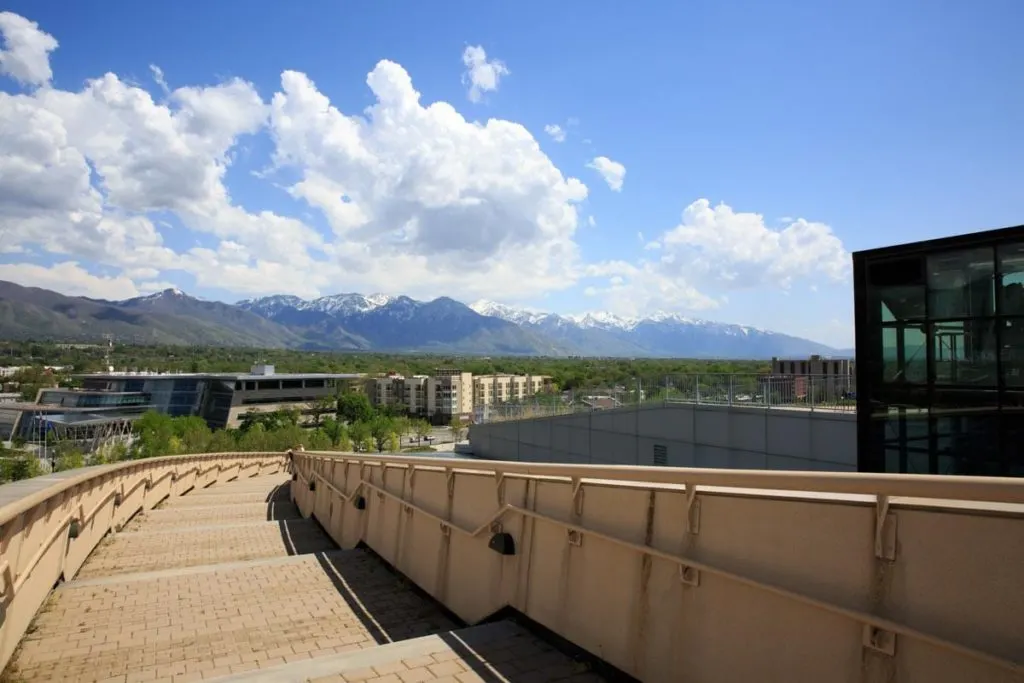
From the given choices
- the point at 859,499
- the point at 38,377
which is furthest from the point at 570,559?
the point at 38,377

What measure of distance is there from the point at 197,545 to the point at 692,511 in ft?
35.3

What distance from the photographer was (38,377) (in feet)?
566

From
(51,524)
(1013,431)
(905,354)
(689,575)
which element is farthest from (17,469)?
(1013,431)

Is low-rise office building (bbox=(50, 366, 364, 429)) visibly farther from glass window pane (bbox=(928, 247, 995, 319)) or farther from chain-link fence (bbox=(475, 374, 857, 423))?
glass window pane (bbox=(928, 247, 995, 319))

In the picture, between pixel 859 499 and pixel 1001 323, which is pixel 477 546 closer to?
pixel 859 499

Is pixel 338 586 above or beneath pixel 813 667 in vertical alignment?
beneath

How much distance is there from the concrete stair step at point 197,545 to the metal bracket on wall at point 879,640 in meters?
9.99

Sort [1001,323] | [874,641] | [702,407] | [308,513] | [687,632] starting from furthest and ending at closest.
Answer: [702,407] → [308,513] → [1001,323] → [687,632] → [874,641]

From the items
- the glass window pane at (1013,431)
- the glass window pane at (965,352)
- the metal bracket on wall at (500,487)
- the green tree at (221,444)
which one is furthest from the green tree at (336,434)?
the metal bracket on wall at (500,487)

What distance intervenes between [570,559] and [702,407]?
741 inches

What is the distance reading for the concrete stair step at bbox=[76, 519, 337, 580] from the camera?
10.0 meters

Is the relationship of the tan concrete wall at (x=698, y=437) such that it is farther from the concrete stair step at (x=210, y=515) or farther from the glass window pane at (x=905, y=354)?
the concrete stair step at (x=210, y=515)

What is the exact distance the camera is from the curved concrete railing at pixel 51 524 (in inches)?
201

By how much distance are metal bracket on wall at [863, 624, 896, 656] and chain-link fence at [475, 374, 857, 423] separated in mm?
15692
